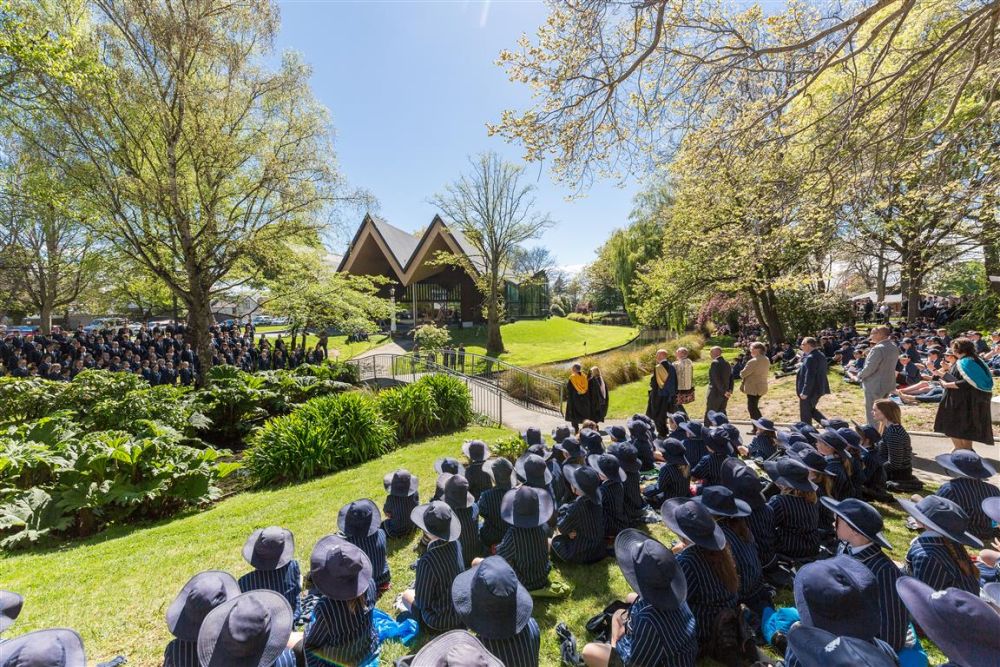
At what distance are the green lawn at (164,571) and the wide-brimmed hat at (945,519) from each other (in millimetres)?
876

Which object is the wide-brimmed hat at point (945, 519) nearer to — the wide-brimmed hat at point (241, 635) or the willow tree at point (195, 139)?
the wide-brimmed hat at point (241, 635)

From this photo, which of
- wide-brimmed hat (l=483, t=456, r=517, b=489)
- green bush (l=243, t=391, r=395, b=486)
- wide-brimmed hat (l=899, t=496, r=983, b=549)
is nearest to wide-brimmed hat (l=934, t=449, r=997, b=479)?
wide-brimmed hat (l=899, t=496, r=983, b=549)

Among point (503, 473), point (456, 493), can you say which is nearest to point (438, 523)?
point (456, 493)

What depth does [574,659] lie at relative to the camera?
8.47ft

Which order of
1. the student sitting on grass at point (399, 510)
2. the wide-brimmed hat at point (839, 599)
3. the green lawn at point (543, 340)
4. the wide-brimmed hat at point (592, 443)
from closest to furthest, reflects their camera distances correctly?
the wide-brimmed hat at point (839, 599) < the student sitting on grass at point (399, 510) < the wide-brimmed hat at point (592, 443) < the green lawn at point (543, 340)

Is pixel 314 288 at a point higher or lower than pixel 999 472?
higher

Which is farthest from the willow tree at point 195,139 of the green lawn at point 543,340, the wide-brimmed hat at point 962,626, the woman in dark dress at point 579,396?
the green lawn at point 543,340

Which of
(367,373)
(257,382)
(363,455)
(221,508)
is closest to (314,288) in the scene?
(367,373)

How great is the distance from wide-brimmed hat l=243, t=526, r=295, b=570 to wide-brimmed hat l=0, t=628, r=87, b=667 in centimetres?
103

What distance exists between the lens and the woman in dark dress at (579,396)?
7430 millimetres

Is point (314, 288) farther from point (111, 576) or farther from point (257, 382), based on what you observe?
point (111, 576)

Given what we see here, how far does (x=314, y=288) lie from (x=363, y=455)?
26.0ft

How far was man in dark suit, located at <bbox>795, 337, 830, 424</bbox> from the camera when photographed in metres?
6.63

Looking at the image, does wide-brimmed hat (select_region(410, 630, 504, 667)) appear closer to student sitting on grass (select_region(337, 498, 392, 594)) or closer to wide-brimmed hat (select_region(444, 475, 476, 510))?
student sitting on grass (select_region(337, 498, 392, 594))
